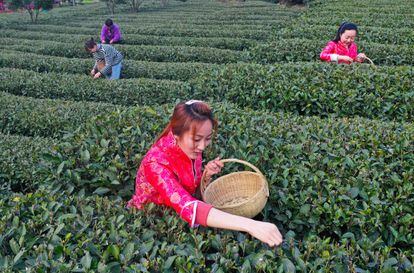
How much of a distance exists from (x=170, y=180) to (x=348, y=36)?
5798 mm

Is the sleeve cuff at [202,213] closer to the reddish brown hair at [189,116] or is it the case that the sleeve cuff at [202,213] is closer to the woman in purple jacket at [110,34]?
the reddish brown hair at [189,116]

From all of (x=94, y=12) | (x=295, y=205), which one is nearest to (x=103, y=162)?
(x=295, y=205)

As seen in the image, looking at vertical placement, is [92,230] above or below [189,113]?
below

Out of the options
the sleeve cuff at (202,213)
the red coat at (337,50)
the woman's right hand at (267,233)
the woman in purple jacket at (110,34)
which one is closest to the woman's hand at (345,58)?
the red coat at (337,50)

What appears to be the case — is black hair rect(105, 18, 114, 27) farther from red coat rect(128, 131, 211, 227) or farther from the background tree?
red coat rect(128, 131, 211, 227)

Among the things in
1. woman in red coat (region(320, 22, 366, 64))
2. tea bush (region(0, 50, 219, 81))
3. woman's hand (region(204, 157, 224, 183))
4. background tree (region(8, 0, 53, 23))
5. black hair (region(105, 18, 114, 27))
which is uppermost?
background tree (region(8, 0, 53, 23))

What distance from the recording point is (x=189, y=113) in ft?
9.93

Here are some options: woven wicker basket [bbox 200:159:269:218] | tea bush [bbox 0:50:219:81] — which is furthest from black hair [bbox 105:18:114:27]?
woven wicker basket [bbox 200:159:269:218]

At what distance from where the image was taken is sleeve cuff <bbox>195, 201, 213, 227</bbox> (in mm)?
2887

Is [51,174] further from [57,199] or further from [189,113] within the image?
[189,113]

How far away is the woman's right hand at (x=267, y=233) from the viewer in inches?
102

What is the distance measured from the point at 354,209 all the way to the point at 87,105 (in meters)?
5.48

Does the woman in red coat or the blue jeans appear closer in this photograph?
the woman in red coat

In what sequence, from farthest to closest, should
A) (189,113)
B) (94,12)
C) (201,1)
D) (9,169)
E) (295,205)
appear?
(201,1) < (94,12) < (9,169) < (295,205) < (189,113)
